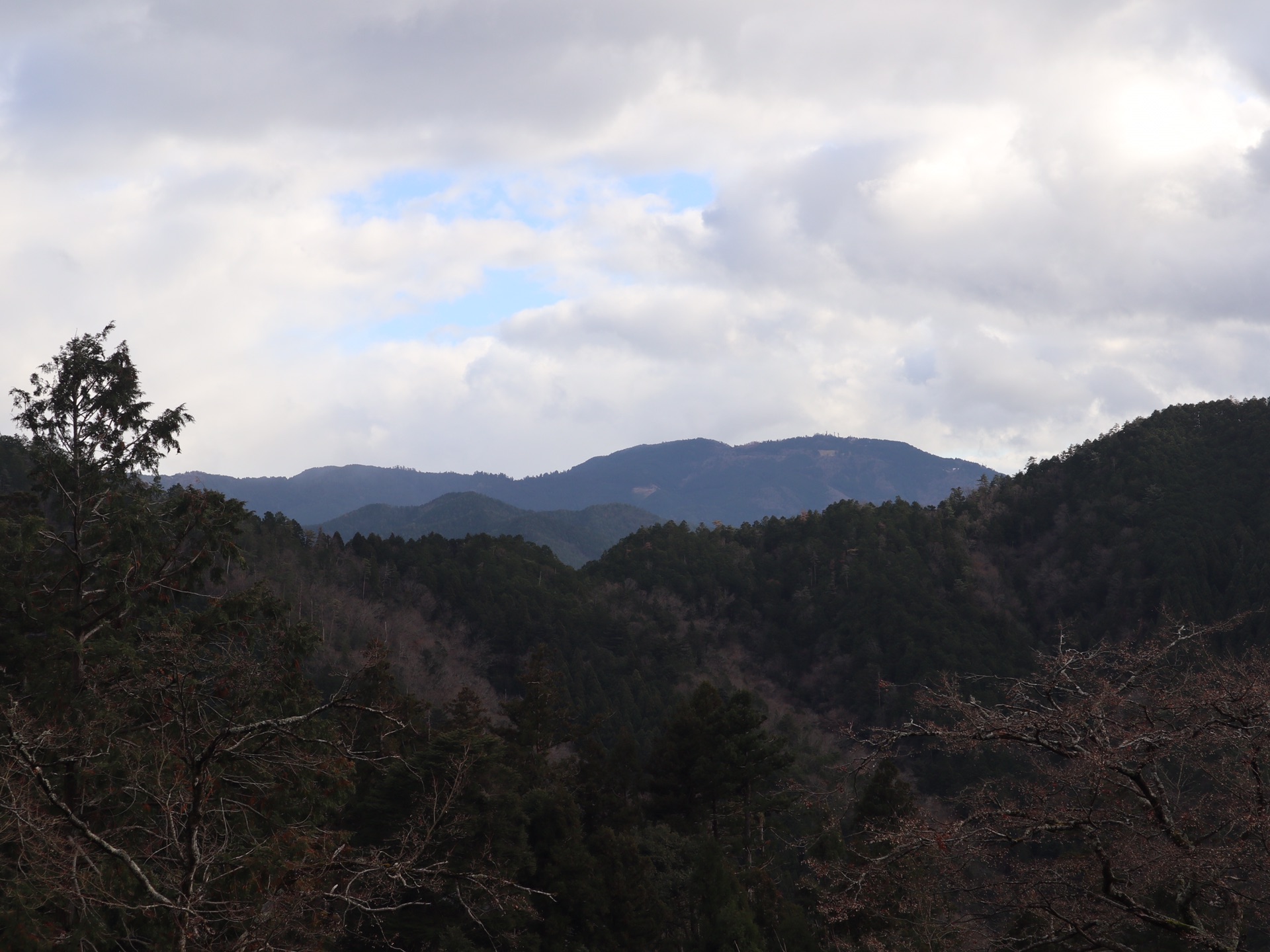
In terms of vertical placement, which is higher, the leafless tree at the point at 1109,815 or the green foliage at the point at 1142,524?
the green foliage at the point at 1142,524

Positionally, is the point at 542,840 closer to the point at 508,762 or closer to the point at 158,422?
the point at 508,762

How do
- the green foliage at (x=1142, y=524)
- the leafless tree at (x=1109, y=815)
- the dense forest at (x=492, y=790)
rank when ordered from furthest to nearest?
the green foliage at (x=1142, y=524)
the dense forest at (x=492, y=790)
the leafless tree at (x=1109, y=815)

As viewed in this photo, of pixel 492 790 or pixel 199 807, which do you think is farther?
pixel 492 790

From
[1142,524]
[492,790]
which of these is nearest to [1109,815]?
[492,790]

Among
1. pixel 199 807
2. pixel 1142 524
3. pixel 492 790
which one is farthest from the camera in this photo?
pixel 1142 524

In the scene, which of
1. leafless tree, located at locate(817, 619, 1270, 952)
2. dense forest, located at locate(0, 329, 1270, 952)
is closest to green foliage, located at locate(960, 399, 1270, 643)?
dense forest, located at locate(0, 329, 1270, 952)

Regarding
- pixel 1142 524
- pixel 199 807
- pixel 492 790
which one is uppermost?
pixel 1142 524

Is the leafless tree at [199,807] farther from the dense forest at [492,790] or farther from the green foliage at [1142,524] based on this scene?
the green foliage at [1142,524]

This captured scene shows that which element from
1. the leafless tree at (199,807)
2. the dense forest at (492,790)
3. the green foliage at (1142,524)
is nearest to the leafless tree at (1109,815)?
the dense forest at (492,790)

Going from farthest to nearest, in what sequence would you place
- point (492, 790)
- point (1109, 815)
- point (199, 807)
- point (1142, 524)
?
point (1142, 524)
point (492, 790)
point (1109, 815)
point (199, 807)

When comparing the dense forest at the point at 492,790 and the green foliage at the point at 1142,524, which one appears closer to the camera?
the dense forest at the point at 492,790

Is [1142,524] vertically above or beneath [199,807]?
above

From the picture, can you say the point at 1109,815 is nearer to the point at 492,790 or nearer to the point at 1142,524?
the point at 492,790

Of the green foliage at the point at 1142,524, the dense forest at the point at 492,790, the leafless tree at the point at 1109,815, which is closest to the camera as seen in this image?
the leafless tree at the point at 1109,815
